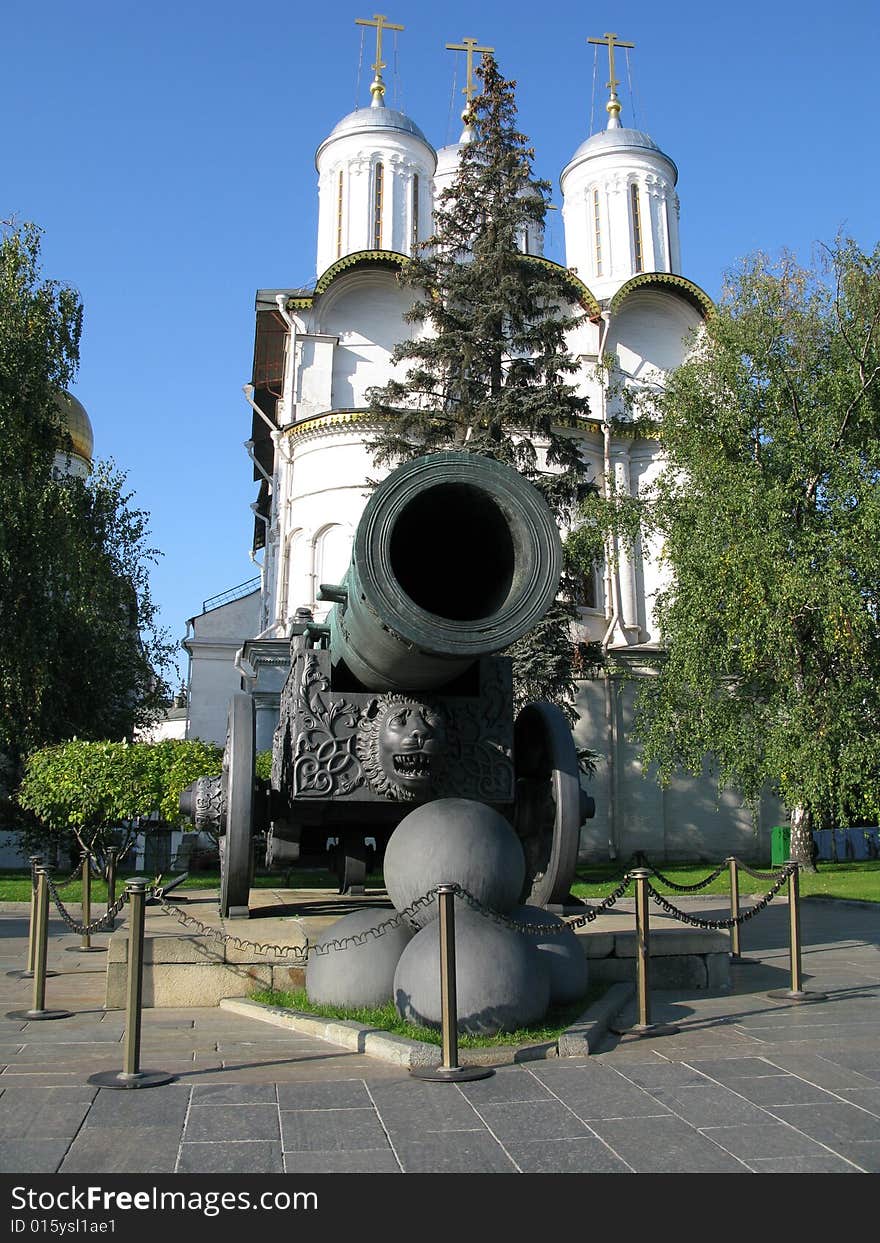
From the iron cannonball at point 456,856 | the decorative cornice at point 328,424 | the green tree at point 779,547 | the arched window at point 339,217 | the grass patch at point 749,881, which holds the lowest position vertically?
the grass patch at point 749,881

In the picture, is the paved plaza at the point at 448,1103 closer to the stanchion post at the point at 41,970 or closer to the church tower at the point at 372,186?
the stanchion post at the point at 41,970

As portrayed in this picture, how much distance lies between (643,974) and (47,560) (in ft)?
53.0

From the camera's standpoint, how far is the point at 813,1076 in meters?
4.69

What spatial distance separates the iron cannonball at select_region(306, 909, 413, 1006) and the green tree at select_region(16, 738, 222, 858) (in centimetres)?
960

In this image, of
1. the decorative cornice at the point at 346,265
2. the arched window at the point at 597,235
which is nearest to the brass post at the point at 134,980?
the decorative cornice at the point at 346,265

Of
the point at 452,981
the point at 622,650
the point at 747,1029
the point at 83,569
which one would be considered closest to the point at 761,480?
the point at 622,650

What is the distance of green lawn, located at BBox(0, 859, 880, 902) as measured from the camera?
16.1 meters

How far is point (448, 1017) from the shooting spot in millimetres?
4633

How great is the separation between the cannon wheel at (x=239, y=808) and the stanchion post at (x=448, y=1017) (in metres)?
2.17

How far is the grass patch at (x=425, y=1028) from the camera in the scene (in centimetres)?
504

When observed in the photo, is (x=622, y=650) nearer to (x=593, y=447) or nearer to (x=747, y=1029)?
(x=593, y=447)

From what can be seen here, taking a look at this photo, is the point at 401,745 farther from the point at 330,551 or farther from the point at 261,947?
the point at 330,551

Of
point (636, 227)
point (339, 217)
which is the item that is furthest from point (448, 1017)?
point (636, 227)

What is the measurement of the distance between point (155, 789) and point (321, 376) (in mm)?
16261
